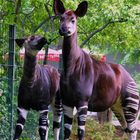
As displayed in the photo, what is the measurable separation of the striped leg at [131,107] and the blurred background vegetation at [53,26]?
5.42ft

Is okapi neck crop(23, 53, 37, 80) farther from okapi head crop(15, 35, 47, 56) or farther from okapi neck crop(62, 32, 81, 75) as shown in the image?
okapi neck crop(62, 32, 81, 75)

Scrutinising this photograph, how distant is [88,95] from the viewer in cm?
570

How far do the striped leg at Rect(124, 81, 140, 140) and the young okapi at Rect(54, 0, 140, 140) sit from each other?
0.14 feet

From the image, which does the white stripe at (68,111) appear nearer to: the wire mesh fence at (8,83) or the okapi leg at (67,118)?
the okapi leg at (67,118)

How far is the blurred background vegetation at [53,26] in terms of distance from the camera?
7.71 m

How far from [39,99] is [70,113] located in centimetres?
52

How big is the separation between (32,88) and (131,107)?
58.8 inches

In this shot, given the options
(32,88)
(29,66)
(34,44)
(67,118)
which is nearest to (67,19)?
(34,44)

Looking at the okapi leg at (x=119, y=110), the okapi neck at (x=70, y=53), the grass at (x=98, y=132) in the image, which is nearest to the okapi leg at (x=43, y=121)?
the okapi neck at (x=70, y=53)

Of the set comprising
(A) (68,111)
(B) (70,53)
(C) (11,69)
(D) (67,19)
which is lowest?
(A) (68,111)

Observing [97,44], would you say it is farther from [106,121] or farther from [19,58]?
[19,58]

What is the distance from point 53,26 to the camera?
9.04 meters

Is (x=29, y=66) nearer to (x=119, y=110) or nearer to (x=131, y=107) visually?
(x=131, y=107)

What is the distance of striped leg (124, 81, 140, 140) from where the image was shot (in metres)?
6.55
